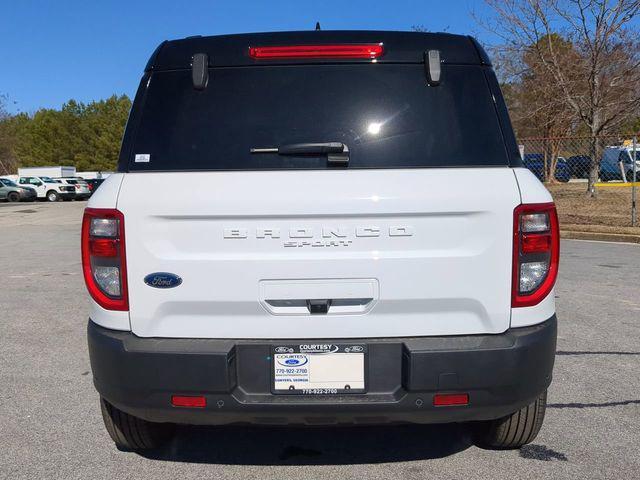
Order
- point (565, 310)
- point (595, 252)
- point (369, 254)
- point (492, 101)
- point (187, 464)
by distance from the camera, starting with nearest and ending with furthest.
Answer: point (369, 254)
point (492, 101)
point (187, 464)
point (565, 310)
point (595, 252)

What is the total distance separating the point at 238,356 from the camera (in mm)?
2395

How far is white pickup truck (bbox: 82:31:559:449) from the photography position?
2373mm

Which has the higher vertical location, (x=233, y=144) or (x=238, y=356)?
(x=233, y=144)

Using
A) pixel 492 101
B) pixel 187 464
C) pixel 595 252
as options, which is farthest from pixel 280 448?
pixel 595 252

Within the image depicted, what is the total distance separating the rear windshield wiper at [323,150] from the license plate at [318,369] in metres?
0.76

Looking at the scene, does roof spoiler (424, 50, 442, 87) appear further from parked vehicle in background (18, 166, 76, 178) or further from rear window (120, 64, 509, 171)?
parked vehicle in background (18, 166, 76, 178)

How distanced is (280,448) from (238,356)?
0.99m

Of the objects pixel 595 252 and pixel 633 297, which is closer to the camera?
pixel 633 297

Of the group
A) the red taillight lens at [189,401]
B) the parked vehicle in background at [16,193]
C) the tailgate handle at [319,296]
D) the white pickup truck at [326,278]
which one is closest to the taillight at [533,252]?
the white pickup truck at [326,278]

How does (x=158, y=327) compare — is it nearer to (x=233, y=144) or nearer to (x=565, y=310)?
(x=233, y=144)

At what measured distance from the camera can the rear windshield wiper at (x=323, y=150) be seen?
2.42 m

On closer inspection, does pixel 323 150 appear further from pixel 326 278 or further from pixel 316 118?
pixel 326 278

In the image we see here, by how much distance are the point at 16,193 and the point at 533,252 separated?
40756mm

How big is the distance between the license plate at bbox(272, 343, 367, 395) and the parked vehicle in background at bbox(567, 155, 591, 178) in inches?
738
